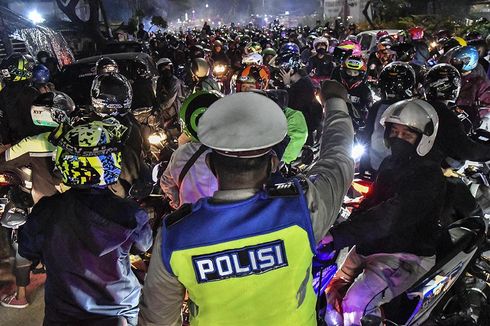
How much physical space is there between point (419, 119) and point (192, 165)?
1.71 metres

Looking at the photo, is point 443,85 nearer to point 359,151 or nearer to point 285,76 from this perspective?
point 359,151

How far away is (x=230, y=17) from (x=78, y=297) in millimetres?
103653

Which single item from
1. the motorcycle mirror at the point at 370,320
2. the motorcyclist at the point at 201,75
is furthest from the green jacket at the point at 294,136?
the motorcyclist at the point at 201,75

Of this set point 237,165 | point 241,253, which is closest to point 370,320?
point 241,253

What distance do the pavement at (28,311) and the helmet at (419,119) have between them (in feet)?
13.1

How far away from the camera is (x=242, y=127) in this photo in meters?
1.75

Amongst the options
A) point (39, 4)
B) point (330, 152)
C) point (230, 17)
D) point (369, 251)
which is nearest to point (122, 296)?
point (330, 152)

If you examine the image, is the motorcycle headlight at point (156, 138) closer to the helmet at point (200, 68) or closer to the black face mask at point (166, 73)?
the helmet at point (200, 68)

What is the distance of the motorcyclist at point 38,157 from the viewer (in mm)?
3924

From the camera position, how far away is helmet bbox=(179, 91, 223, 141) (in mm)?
3681

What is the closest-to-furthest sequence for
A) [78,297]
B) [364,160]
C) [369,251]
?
[78,297]
[369,251]
[364,160]

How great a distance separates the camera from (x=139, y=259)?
4449 mm

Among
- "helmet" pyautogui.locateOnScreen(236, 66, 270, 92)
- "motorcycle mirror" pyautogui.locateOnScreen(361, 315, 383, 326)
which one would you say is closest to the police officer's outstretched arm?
"motorcycle mirror" pyautogui.locateOnScreen(361, 315, 383, 326)

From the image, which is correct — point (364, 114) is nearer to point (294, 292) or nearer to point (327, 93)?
point (327, 93)
